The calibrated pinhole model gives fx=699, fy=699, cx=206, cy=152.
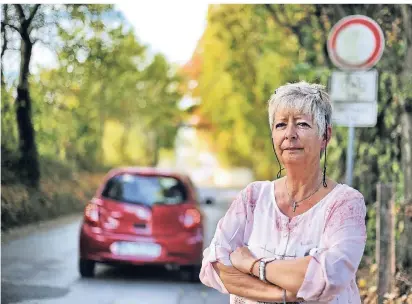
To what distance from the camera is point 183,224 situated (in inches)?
300

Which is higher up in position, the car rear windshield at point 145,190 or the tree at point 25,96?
the tree at point 25,96

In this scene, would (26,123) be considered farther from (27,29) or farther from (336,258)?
(336,258)

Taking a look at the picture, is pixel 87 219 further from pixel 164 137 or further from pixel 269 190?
pixel 269 190

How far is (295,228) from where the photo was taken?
219 centimetres

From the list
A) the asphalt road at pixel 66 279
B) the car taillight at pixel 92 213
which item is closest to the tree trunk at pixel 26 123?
the asphalt road at pixel 66 279

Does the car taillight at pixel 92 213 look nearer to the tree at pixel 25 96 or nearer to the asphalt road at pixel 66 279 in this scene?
the asphalt road at pixel 66 279

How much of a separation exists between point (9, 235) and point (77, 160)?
1.95m

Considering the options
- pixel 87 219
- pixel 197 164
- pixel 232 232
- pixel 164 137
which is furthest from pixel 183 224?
pixel 232 232

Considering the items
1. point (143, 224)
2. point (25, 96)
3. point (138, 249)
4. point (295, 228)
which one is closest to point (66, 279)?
point (138, 249)

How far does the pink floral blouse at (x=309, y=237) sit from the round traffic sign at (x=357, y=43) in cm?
366

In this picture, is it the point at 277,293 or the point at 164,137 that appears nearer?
the point at 277,293

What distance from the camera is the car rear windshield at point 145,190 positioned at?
301 inches

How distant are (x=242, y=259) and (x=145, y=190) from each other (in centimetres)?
548

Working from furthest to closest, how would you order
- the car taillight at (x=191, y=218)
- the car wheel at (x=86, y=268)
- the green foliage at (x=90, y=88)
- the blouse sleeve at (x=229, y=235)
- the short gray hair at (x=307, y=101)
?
the car taillight at (x=191, y=218) < the car wheel at (x=86, y=268) < the green foliage at (x=90, y=88) < the blouse sleeve at (x=229, y=235) < the short gray hair at (x=307, y=101)
